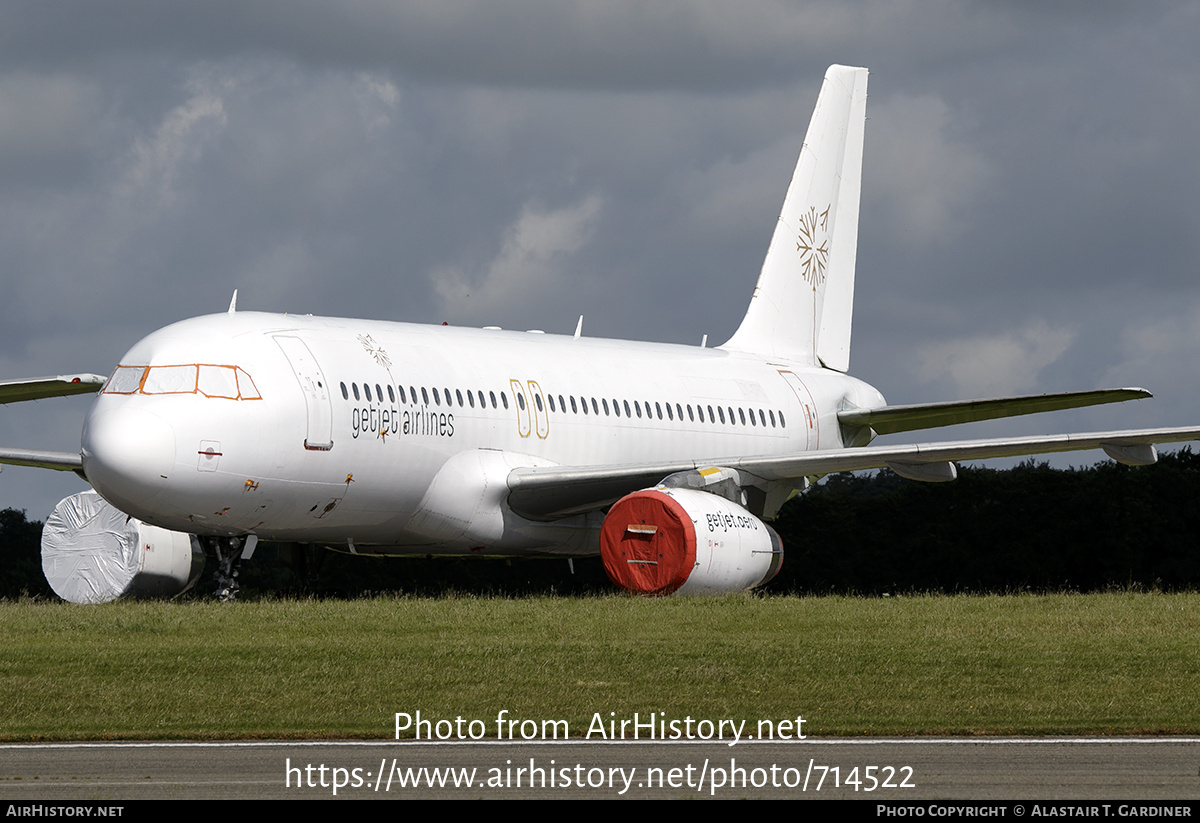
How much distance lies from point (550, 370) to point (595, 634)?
1051cm

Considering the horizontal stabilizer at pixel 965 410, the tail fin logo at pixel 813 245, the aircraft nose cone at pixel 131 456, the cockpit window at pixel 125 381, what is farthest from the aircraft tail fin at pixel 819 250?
the aircraft nose cone at pixel 131 456

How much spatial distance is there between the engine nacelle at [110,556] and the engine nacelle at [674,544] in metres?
7.06

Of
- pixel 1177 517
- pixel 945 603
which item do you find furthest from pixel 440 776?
pixel 1177 517

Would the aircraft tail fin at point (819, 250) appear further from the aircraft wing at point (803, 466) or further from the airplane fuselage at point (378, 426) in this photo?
the aircraft wing at point (803, 466)

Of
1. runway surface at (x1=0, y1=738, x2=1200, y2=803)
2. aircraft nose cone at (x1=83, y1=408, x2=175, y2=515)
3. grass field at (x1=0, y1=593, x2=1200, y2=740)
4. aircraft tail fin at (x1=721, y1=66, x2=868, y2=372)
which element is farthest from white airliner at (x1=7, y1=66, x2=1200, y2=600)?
runway surface at (x1=0, y1=738, x2=1200, y2=803)

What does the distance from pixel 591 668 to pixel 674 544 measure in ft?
24.9

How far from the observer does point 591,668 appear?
15.1 metres

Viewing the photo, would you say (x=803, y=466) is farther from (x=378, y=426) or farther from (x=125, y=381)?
(x=125, y=381)

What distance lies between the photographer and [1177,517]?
4341 centimetres

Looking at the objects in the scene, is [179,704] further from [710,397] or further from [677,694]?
[710,397]

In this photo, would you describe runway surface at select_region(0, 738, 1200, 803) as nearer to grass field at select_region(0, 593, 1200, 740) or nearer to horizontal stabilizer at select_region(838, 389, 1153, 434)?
grass field at select_region(0, 593, 1200, 740)

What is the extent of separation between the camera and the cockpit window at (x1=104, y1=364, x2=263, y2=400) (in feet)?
69.6

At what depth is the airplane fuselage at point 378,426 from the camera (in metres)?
20.9

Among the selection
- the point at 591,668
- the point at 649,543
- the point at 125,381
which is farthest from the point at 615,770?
the point at 125,381
